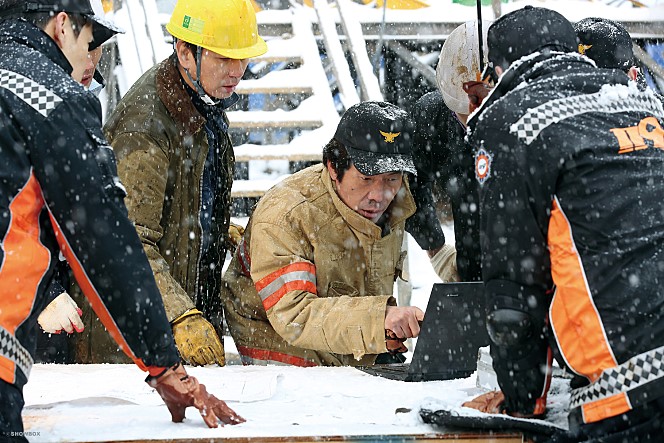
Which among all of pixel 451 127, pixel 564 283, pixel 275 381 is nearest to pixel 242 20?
pixel 451 127

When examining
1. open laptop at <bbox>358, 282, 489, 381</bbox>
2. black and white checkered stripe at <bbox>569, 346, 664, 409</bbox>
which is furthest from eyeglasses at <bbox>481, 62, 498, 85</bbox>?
black and white checkered stripe at <bbox>569, 346, 664, 409</bbox>

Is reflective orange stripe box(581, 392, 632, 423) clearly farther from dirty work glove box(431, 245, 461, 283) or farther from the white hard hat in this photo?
dirty work glove box(431, 245, 461, 283)

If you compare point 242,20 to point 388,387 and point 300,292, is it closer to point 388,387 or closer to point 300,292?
point 300,292

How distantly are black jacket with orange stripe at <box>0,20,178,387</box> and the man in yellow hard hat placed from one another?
1.40 meters

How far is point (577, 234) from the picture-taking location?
2285 mm

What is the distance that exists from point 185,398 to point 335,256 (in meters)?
1.31

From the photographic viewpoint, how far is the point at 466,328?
10.8 ft

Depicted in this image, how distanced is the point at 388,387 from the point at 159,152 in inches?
56.3

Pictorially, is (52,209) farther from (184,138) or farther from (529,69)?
(184,138)

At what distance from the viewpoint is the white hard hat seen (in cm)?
417

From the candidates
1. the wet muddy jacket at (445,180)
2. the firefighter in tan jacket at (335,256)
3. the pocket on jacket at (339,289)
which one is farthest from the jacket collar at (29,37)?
the wet muddy jacket at (445,180)

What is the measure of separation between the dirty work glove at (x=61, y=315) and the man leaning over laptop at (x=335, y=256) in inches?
27.6

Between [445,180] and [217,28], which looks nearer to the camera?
[217,28]

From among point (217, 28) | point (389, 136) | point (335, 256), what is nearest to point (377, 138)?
point (389, 136)
